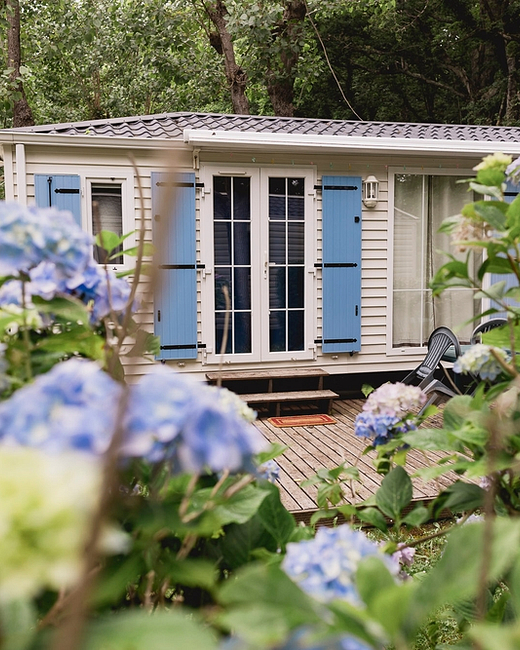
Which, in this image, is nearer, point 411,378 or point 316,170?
point 411,378

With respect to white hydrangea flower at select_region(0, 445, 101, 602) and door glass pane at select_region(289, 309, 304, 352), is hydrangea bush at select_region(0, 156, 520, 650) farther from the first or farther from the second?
door glass pane at select_region(289, 309, 304, 352)

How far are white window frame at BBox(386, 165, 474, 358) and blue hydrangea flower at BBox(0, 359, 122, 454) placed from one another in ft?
21.3

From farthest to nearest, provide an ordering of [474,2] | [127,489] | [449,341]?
[474,2]
[449,341]
[127,489]

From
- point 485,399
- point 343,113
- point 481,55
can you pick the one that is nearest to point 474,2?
point 481,55

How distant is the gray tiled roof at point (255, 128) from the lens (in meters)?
6.26

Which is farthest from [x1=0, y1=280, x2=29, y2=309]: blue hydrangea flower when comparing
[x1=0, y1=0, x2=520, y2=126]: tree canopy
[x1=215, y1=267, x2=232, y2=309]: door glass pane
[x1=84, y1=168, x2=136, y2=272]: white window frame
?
[x1=0, y1=0, x2=520, y2=126]: tree canopy

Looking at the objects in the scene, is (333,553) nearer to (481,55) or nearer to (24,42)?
(24,42)

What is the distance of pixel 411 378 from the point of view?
596 centimetres

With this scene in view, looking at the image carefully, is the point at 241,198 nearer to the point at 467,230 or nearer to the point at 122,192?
the point at 122,192

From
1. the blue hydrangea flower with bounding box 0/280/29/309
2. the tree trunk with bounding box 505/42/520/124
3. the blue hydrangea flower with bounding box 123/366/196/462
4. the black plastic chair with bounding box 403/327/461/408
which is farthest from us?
the tree trunk with bounding box 505/42/520/124

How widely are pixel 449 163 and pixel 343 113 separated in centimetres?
1014

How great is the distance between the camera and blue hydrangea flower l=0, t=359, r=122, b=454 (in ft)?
1.37

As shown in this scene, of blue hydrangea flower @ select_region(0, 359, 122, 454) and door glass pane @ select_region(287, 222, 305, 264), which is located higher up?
door glass pane @ select_region(287, 222, 305, 264)

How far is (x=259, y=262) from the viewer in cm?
645
